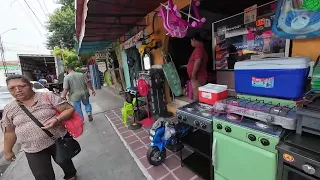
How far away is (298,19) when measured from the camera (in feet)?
5.01

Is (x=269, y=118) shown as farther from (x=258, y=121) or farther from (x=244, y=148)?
(x=244, y=148)

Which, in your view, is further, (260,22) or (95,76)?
(95,76)

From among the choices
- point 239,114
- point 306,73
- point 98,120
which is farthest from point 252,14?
point 98,120

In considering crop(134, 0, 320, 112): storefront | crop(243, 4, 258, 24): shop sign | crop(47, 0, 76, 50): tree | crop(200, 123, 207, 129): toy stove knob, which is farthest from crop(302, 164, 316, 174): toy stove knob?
crop(47, 0, 76, 50): tree

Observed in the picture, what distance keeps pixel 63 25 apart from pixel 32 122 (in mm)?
18174

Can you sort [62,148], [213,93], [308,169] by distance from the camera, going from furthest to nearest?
[213,93]
[62,148]
[308,169]

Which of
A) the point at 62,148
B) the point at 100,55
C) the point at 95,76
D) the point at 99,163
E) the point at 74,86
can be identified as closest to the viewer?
the point at 62,148

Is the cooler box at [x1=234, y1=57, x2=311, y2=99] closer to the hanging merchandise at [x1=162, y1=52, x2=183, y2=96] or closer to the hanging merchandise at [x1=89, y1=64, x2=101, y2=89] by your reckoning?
the hanging merchandise at [x1=162, y1=52, x2=183, y2=96]

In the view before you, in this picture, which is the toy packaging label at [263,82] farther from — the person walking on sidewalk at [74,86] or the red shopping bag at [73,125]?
the person walking on sidewalk at [74,86]

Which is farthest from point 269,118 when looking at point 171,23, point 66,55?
point 66,55

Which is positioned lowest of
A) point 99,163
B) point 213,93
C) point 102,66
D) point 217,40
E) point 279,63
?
point 99,163

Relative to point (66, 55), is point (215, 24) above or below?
below

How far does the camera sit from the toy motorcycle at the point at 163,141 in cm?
241

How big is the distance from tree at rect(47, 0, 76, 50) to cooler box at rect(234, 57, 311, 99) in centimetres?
1819
